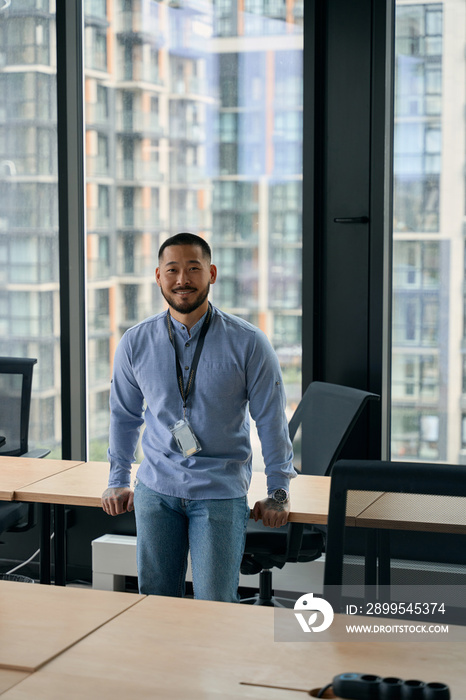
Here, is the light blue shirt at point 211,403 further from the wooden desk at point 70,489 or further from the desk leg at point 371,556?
the desk leg at point 371,556

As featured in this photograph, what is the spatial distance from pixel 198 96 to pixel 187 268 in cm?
178

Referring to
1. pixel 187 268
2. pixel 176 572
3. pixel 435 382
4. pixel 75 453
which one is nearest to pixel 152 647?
pixel 176 572

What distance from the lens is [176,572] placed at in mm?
2260

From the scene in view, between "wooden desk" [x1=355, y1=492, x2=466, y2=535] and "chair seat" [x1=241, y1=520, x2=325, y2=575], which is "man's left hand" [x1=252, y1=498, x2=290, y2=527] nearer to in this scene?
"chair seat" [x1=241, y1=520, x2=325, y2=575]

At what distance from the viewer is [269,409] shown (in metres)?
2.38

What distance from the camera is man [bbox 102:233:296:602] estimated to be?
225 cm

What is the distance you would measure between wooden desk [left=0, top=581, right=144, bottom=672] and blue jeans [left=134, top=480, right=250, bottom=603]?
18.3 inches

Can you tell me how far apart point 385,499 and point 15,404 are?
2.41 m

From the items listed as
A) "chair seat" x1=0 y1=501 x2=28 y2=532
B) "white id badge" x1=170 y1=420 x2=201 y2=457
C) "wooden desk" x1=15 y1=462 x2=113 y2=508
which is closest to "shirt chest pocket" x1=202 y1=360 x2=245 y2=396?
"white id badge" x1=170 y1=420 x2=201 y2=457

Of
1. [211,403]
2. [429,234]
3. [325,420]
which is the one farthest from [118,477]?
[429,234]

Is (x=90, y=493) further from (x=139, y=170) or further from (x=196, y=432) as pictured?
(x=139, y=170)

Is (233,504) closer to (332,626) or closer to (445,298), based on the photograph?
(332,626)

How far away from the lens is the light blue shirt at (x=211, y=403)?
228cm

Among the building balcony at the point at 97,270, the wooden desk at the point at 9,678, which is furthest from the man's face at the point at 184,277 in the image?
the building balcony at the point at 97,270
